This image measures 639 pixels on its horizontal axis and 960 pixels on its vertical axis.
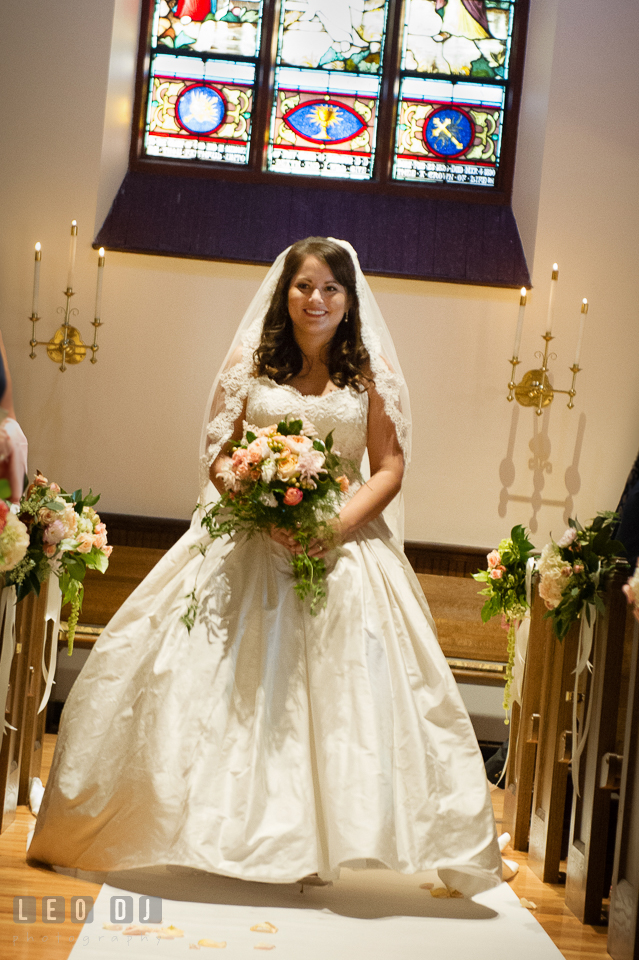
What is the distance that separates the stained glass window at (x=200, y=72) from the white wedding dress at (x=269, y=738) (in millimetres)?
4613

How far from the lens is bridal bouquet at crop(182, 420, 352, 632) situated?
2951 mm

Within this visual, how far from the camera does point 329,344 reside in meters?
3.49

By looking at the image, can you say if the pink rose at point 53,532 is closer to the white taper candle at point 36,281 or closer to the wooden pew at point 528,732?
the wooden pew at point 528,732

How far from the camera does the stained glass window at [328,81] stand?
6930 millimetres

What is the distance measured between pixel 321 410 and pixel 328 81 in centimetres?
455

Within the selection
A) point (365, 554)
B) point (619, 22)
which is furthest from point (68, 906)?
point (619, 22)

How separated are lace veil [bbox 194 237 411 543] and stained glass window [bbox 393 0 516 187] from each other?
3.75 m

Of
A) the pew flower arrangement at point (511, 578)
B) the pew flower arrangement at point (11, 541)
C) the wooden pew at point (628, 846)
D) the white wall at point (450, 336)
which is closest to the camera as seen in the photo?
the pew flower arrangement at point (11, 541)

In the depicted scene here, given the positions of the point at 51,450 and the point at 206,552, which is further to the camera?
the point at 51,450

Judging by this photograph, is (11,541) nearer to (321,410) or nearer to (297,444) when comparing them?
(297,444)

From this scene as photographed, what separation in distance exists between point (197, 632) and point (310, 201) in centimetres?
438

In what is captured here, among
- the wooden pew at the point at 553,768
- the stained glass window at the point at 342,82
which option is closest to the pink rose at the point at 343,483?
the wooden pew at the point at 553,768

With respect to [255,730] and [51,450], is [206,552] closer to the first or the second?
[255,730]

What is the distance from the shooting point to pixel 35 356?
20.2 ft
